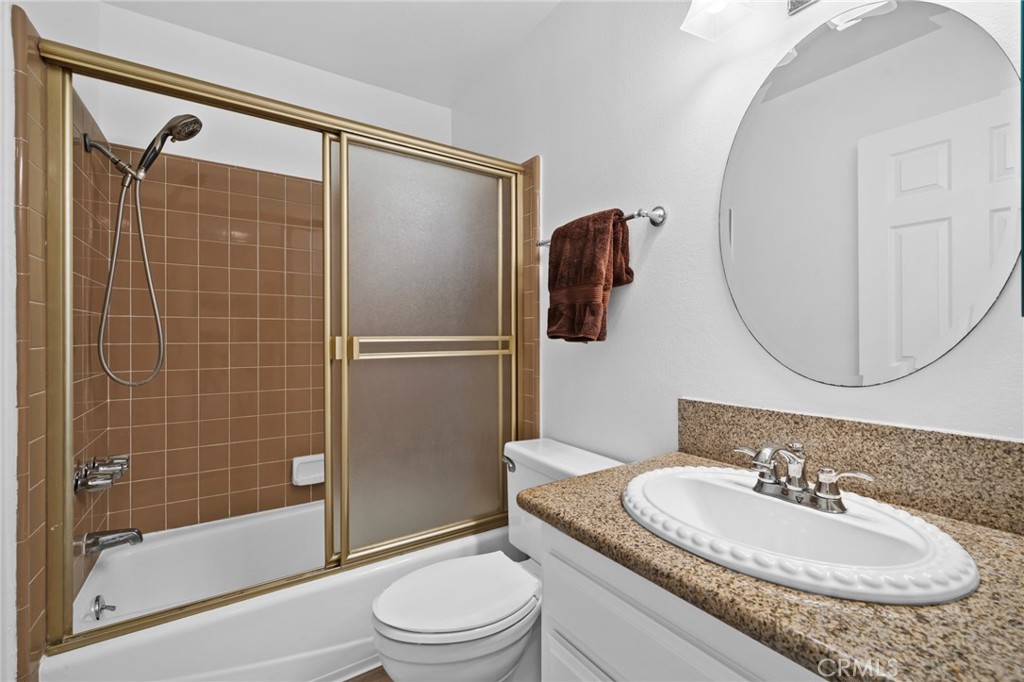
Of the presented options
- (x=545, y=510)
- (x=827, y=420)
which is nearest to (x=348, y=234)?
(x=545, y=510)

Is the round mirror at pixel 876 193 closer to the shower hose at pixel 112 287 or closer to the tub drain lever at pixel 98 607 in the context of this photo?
the shower hose at pixel 112 287

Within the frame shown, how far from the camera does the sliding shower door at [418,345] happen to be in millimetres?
1549

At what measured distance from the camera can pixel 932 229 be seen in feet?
2.75

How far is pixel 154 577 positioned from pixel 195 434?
22.2 inches

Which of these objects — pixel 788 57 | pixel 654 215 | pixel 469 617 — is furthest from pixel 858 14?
pixel 469 617

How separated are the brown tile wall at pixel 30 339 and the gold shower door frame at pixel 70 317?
2 centimetres

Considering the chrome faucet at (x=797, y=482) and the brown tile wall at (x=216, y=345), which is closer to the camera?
the chrome faucet at (x=797, y=482)

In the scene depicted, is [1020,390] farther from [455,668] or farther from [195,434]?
[195,434]

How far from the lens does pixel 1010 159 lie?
2.49ft

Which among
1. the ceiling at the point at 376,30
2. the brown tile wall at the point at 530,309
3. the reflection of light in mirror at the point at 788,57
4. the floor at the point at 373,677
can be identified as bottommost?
the floor at the point at 373,677

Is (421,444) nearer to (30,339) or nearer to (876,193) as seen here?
(30,339)

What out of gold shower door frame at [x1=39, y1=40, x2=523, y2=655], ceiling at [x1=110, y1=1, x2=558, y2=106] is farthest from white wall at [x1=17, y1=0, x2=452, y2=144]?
gold shower door frame at [x1=39, y1=40, x2=523, y2=655]

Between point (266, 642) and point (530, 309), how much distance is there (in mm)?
1461

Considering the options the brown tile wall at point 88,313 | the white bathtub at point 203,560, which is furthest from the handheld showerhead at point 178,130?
the white bathtub at point 203,560
